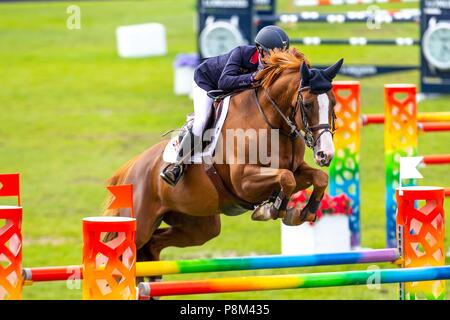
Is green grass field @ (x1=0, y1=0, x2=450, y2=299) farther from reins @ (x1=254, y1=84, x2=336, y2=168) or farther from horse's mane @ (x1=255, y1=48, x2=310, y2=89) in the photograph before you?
horse's mane @ (x1=255, y1=48, x2=310, y2=89)

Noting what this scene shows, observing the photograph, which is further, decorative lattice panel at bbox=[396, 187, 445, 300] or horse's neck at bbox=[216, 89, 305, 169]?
horse's neck at bbox=[216, 89, 305, 169]

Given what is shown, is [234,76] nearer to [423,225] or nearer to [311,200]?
[311,200]

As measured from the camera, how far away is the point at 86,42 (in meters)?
28.8

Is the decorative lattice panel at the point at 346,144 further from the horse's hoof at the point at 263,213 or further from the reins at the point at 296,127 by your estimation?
the horse's hoof at the point at 263,213

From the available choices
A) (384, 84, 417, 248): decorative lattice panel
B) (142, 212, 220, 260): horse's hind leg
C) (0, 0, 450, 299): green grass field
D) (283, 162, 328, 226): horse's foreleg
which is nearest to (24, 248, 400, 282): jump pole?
(283, 162, 328, 226): horse's foreleg

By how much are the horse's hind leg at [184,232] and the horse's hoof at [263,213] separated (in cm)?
97

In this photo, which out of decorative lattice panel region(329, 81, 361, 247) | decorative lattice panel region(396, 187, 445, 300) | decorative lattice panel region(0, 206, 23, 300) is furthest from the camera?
decorative lattice panel region(329, 81, 361, 247)

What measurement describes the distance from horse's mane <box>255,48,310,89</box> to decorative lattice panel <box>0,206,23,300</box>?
2.16m

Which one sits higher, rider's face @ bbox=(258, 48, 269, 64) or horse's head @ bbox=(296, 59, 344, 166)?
rider's face @ bbox=(258, 48, 269, 64)

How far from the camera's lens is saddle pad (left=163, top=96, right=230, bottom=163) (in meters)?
7.50
